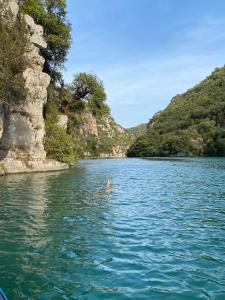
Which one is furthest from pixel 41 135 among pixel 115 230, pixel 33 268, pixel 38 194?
pixel 33 268

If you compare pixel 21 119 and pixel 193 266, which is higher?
pixel 21 119

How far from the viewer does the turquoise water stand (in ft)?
29.9

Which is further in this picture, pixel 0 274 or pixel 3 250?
pixel 3 250

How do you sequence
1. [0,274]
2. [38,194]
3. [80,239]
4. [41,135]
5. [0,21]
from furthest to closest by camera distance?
[41,135]
[0,21]
[38,194]
[80,239]
[0,274]

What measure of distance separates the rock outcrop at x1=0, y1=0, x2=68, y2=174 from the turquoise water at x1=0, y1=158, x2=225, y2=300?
Answer: 23.1 meters

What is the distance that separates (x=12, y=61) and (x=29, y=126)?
10.8m

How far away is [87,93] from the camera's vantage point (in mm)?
71375

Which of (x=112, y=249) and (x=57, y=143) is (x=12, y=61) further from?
(x=112, y=249)

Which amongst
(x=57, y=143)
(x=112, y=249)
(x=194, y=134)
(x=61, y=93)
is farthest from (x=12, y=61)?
(x=194, y=134)

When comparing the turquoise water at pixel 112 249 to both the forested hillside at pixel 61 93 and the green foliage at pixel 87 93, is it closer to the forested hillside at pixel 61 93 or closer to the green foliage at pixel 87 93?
the forested hillside at pixel 61 93

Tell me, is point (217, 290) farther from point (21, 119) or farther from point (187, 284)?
point (21, 119)

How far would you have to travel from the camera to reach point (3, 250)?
12398 mm

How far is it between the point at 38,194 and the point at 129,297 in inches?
730

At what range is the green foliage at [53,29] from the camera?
58.6m
